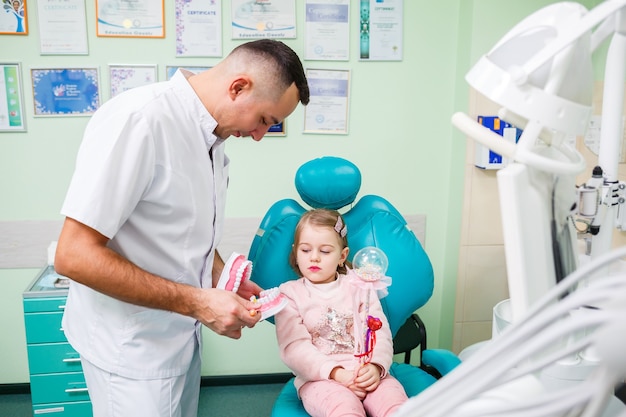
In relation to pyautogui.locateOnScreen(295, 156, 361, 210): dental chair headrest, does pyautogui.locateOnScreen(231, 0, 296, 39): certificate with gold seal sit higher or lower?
higher

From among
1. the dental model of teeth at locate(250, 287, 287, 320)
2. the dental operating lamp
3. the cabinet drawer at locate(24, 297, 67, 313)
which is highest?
the dental operating lamp

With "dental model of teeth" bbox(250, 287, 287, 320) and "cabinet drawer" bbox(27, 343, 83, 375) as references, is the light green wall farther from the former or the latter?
"dental model of teeth" bbox(250, 287, 287, 320)

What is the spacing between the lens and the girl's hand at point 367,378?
1716 mm

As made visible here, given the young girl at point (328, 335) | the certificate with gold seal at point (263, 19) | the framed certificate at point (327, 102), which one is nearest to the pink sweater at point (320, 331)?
the young girl at point (328, 335)

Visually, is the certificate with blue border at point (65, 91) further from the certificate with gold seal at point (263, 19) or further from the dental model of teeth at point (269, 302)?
the dental model of teeth at point (269, 302)

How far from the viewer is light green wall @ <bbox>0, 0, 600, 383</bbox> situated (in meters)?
2.46

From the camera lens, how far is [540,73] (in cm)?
61

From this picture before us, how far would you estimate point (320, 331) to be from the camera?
191 cm

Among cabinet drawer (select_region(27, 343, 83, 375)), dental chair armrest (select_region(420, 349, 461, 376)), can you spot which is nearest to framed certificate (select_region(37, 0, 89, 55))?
cabinet drawer (select_region(27, 343, 83, 375))

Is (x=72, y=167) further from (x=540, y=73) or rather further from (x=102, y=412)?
(x=540, y=73)

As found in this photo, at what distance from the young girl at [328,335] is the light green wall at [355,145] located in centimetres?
72

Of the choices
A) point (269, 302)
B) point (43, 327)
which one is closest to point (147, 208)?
point (269, 302)

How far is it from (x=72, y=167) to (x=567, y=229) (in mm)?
2346

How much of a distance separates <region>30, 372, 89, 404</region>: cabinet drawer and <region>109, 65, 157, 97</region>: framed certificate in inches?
49.2
